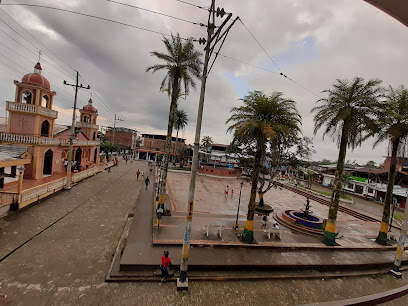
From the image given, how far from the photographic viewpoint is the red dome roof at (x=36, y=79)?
783 inches

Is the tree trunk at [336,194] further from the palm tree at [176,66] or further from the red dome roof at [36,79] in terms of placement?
the red dome roof at [36,79]

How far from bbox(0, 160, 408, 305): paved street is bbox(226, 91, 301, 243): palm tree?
3525 millimetres

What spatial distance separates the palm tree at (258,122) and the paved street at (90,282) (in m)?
3.53

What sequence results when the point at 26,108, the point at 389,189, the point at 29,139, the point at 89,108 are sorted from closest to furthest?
1. the point at 389,189
2. the point at 29,139
3. the point at 26,108
4. the point at 89,108

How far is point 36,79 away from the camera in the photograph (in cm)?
2020

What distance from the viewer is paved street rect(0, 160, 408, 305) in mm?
6527

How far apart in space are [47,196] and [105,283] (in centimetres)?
1336

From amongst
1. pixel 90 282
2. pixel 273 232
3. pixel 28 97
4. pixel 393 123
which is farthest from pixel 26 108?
pixel 393 123

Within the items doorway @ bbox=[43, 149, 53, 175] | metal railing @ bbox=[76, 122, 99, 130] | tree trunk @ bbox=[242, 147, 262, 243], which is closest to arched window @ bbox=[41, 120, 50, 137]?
doorway @ bbox=[43, 149, 53, 175]

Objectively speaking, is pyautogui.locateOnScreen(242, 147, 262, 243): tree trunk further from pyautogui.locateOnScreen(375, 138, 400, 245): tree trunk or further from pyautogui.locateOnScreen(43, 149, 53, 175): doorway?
pyautogui.locateOnScreen(43, 149, 53, 175): doorway

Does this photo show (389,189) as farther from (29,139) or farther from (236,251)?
(29,139)

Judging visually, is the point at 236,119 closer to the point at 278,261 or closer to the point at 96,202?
the point at 278,261

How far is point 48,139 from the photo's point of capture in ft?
69.4

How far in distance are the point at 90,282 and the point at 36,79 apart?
22.6m
